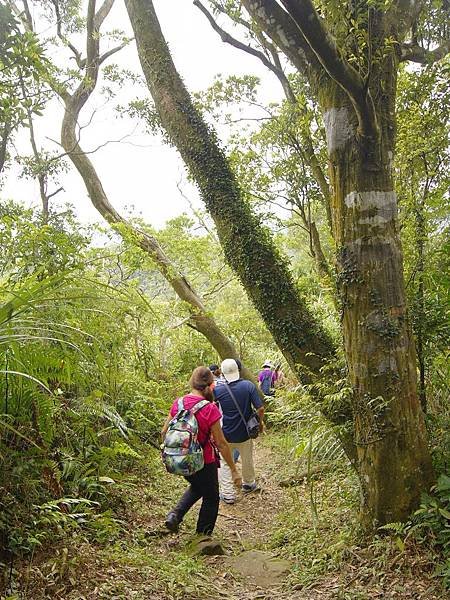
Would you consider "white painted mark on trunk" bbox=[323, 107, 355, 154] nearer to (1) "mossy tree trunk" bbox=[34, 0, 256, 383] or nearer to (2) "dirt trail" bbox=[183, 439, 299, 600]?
(2) "dirt trail" bbox=[183, 439, 299, 600]

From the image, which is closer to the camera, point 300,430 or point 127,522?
point 127,522

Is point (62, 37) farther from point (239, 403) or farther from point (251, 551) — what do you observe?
point (251, 551)

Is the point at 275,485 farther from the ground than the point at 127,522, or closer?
closer

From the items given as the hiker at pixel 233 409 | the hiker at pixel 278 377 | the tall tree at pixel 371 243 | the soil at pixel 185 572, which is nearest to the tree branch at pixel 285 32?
the tall tree at pixel 371 243

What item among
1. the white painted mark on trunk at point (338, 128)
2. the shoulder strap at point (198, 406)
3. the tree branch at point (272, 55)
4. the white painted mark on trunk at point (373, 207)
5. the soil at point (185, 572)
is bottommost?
the soil at point (185, 572)

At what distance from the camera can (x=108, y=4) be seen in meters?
13.3

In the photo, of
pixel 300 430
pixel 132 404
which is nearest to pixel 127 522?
pixel 300 430

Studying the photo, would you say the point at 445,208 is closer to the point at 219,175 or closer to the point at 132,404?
the point at 219,175

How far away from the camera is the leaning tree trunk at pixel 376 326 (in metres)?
3.99

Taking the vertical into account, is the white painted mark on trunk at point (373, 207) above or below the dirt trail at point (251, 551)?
above

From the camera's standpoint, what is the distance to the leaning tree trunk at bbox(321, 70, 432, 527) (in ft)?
13.1

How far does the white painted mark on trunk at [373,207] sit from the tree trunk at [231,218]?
123 centimetres

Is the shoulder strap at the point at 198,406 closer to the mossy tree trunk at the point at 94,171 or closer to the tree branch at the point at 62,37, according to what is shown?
the mossy tree trunk at the point at 94,171

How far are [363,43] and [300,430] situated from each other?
3471mm
